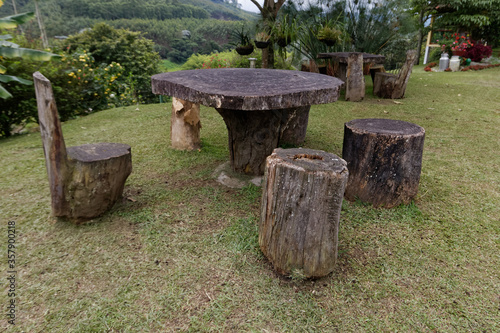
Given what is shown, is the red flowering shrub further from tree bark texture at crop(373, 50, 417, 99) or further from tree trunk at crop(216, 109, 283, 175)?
tree trunk at crop(216, 109, 283, 175)

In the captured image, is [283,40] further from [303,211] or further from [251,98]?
[303,211]

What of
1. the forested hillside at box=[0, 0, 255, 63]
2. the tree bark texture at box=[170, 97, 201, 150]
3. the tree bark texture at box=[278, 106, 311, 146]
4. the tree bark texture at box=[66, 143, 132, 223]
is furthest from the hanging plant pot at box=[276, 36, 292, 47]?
the forested hillside at box=[0, 0, 255, 63]

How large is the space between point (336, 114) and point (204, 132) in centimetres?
251

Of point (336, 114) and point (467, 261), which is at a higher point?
point (336, 114)

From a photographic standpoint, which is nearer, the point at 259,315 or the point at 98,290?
the point at 259,315

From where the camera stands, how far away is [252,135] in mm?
2926

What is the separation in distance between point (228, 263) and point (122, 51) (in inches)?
377

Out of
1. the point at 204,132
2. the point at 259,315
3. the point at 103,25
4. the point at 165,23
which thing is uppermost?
the point at 165,23

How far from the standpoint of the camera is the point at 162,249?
2020 millimetres

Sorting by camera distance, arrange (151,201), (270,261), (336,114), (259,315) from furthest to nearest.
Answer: (336,114)
(151,201)
(270,261)
(259,315)

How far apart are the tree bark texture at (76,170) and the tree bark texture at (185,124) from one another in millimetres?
1459

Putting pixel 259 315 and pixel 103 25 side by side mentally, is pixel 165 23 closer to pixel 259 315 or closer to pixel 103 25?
pixel 103 25

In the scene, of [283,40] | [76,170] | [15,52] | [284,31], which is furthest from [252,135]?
[283,40]

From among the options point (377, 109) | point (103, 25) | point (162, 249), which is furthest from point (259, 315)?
point (103, 25)
